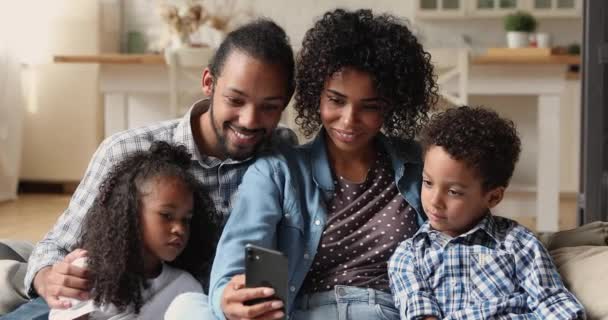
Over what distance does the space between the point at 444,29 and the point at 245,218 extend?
173 inches

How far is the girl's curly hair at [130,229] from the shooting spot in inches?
68.4

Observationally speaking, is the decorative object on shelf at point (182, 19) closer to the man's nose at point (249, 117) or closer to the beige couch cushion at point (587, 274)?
the man's nose at point (249, 117)

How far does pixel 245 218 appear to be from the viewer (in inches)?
65.4

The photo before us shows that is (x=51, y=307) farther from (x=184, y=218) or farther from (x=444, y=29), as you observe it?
(x=444, y=29)

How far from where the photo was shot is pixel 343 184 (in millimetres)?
1742

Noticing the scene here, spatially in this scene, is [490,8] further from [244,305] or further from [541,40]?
[244,305]

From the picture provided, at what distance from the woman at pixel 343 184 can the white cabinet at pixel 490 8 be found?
3954mm

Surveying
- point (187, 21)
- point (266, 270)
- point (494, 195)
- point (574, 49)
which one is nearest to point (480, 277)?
point (494, 195)

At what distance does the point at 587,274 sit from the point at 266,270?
0.65 metres

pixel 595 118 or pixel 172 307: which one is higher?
pixel 595 118

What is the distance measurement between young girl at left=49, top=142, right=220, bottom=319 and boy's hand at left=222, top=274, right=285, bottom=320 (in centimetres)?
27

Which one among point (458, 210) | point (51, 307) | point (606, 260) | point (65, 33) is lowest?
point (51, 307)

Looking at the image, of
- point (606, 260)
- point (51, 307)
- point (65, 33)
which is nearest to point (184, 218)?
point (51, 307)

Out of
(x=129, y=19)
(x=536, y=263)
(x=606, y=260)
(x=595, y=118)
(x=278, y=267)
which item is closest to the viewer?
(x=278, y=267)
